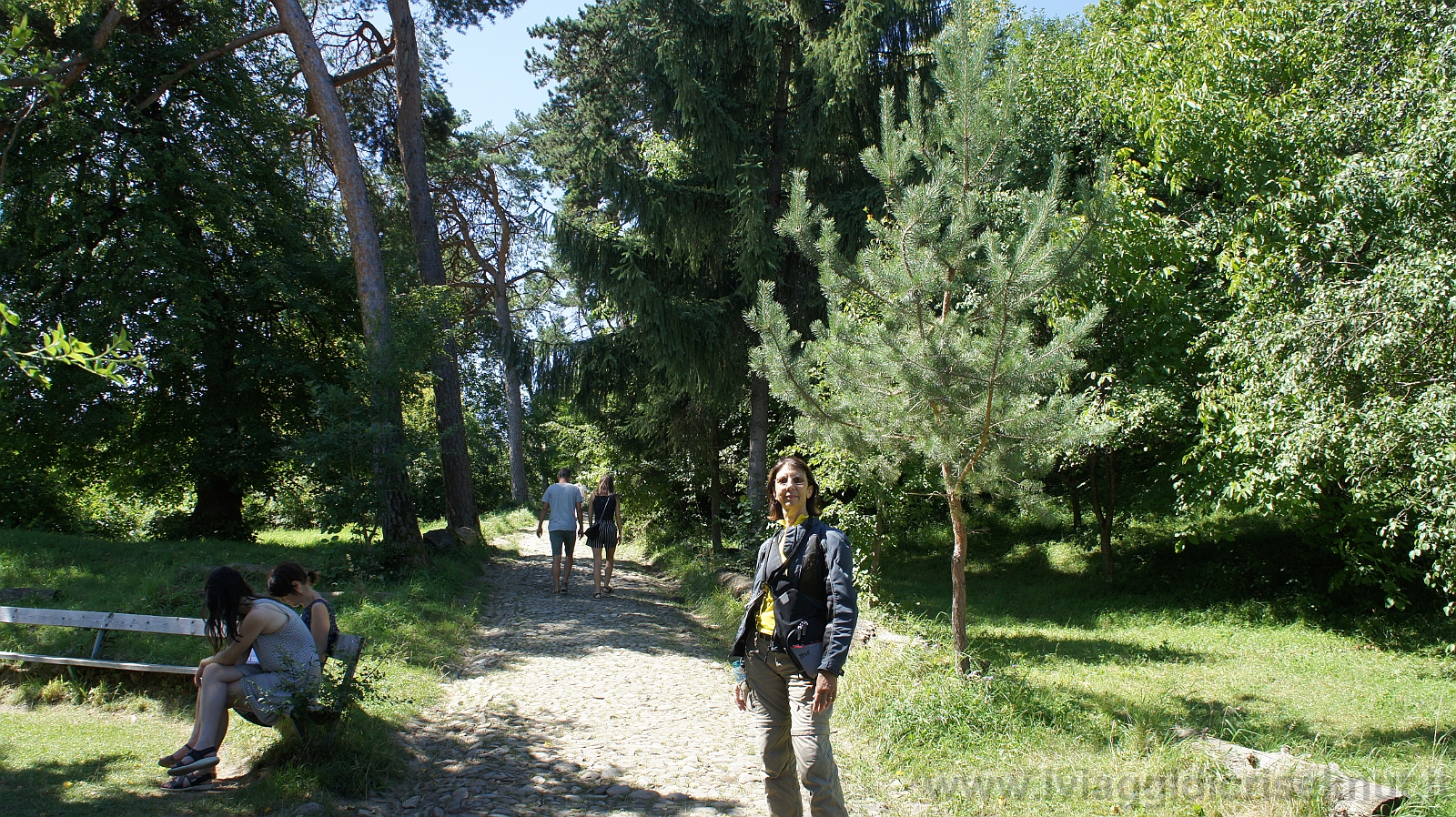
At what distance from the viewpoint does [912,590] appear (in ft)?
49.7

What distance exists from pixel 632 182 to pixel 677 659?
7.42 m

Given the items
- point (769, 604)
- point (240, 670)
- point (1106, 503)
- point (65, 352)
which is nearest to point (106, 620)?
point (240, 670)

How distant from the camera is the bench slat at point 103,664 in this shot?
18.1ft

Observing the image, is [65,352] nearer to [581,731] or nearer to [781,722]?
[781,722]

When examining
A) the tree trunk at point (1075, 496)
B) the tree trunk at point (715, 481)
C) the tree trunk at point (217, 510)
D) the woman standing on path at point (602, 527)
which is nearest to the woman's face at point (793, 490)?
the woman standing on path at point (602, 527)

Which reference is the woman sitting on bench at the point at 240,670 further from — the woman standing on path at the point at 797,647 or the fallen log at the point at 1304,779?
the fallen log at the point at 1304,779

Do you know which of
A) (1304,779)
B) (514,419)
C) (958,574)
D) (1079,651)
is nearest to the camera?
(1304,779)

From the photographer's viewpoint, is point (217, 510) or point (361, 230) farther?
point (217, 510)

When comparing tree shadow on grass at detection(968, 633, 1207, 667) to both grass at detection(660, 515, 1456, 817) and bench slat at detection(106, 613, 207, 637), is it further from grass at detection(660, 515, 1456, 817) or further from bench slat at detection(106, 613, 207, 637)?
bench slat at detection(106, 613, 207, 637)

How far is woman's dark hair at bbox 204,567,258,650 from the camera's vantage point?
4.73 metres

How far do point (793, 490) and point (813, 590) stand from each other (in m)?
0.48

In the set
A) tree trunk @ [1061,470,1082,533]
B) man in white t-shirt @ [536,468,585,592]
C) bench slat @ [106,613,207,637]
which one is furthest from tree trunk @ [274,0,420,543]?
tree trunk @ [1061,470,1082,533]

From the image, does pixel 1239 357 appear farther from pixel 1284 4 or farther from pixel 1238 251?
pixel 1284 4

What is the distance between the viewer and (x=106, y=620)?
19.1 feet
